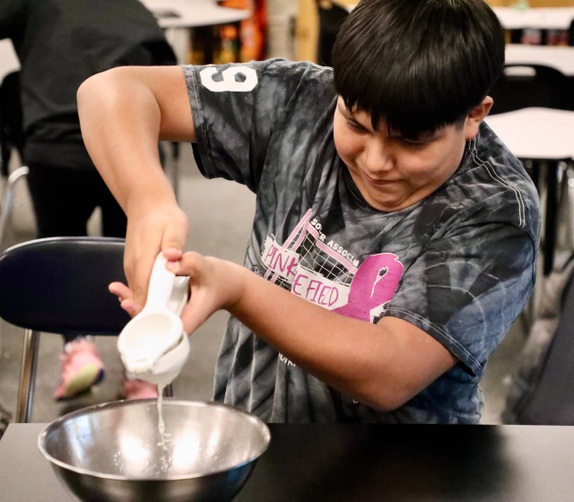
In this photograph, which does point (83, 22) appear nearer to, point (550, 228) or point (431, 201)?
point (431, 201)

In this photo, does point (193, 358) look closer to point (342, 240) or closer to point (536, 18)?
Result: point (342, 240)

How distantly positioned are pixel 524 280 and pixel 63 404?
6.44 ft

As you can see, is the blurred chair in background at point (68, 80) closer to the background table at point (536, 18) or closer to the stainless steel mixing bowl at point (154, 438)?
the stainless steel mixing bowl at point (154, 438)

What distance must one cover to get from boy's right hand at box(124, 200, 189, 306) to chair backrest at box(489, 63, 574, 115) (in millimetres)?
2861

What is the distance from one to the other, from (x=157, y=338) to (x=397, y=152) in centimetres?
40

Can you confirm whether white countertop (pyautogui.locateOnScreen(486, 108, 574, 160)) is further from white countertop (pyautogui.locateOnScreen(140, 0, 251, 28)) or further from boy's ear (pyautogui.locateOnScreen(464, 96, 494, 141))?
boy's ear (pyautogui.locateOnScreen(464, 96, 494, 141))

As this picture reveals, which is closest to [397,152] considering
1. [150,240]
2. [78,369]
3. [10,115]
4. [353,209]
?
[353,209]

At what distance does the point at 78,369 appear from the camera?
2.84 m

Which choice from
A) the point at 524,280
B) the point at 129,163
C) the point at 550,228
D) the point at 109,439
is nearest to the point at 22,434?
the point at 109,439

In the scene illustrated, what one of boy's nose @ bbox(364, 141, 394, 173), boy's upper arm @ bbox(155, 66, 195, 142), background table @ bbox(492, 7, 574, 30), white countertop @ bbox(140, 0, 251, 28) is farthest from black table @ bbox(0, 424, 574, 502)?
background table @ bbox(492, 7, 574, 30)

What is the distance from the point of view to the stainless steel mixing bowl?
0.99 meters

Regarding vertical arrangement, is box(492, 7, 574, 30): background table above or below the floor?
above

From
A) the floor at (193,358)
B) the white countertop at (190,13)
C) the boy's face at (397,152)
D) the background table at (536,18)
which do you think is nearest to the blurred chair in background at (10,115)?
the floor at (193,358)

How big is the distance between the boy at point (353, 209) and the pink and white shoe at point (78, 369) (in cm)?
146
